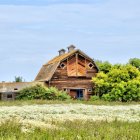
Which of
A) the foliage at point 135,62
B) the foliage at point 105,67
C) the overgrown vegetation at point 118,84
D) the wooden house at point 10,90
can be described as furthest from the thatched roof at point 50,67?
the foliage at point 135,62

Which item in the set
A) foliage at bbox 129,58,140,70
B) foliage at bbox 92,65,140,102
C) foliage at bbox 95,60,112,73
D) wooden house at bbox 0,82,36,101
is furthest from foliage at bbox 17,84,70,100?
foliage at bbox 129,58,140,70

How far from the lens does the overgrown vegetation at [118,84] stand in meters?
70.6

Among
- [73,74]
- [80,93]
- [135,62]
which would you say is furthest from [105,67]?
[135,62]

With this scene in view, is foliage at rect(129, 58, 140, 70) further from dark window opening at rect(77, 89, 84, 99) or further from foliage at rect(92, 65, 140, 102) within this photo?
dark window opening at rect(77, 89, 84, 99)

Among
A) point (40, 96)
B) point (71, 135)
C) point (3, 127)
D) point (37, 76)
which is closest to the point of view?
point (71, 135)

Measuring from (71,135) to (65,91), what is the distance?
2332 inches

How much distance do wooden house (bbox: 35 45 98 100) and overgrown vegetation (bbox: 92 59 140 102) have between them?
175 centimetres

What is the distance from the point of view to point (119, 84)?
7081 centimetres

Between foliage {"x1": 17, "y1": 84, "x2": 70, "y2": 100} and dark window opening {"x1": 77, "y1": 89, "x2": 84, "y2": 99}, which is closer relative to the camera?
foliage {"x1": 17, "y1": 84, "x2": 70, "y2": 100}

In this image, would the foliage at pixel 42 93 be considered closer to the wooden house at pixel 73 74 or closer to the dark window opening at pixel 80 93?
the wooden house at pixel 73 74

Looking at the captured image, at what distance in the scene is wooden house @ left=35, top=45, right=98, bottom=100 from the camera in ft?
238

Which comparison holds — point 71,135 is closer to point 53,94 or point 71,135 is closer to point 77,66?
point 53,94

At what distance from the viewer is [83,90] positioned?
73562mm

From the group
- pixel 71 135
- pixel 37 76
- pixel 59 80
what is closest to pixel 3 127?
pixel 71 135
